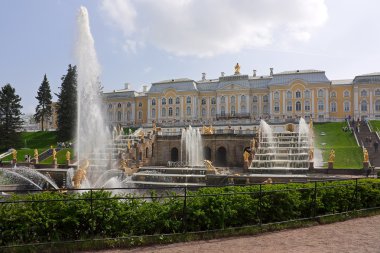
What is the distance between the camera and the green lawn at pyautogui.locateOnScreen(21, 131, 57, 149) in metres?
58.6

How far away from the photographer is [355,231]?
9.47m

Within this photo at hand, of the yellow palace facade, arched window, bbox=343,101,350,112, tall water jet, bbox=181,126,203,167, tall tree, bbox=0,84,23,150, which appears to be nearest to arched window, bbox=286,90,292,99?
the yellow palace facade

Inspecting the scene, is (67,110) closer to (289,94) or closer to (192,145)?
(192,145)

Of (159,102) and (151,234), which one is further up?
(159,102)

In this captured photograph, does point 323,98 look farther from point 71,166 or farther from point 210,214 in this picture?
point 210,214

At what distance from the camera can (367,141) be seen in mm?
39625

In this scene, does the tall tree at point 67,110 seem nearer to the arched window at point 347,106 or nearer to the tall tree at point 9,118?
the tall tree at point 9,118

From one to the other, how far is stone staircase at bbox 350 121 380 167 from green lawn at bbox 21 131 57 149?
1844 inches

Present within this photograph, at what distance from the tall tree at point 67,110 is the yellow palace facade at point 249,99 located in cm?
1927

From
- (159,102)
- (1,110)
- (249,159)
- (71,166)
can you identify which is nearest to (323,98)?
(159,102)

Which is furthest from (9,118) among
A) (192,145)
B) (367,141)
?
(367,141)

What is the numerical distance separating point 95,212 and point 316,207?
675cm

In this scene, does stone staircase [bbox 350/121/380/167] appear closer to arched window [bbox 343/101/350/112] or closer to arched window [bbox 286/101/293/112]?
arched window [bbox 343/101/350/112]

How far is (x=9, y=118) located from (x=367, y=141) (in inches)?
2153
